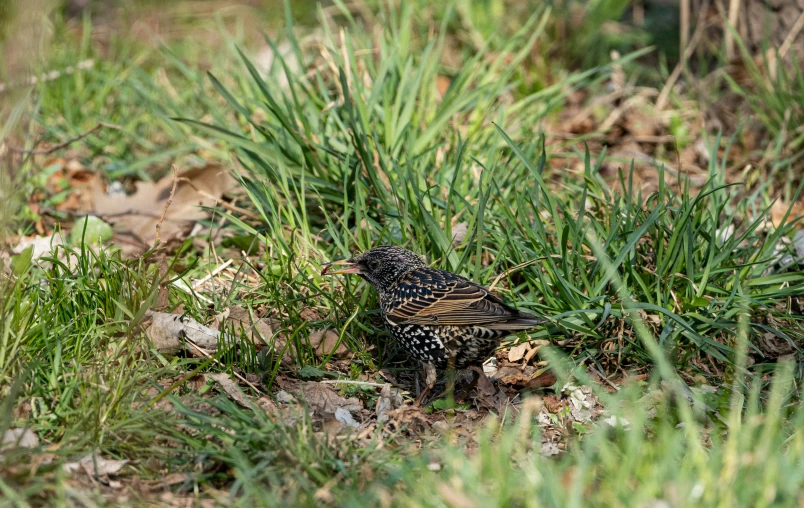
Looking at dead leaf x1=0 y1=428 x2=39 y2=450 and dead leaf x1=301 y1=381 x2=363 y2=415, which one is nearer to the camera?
dead leaf x1=0 y1=428 x2=39 y2=450

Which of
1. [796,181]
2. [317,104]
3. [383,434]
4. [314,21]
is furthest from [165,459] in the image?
[314,21]

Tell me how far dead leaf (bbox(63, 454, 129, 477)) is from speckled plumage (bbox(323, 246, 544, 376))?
1.54m

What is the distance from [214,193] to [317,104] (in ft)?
3.36

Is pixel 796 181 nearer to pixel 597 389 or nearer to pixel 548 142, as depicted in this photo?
pixel 548 142

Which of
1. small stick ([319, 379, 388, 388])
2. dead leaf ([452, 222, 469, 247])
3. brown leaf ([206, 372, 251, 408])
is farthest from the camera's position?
dead leaf ([452, 222, 469, 247])

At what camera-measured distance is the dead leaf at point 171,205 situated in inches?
237

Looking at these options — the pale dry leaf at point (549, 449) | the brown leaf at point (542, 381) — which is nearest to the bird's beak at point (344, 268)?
the brown leaf at point (542, 381)

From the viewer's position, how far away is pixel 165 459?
3551mm

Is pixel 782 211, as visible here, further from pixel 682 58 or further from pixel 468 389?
pixel 468 389

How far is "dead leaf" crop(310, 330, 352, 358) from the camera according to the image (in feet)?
15.3

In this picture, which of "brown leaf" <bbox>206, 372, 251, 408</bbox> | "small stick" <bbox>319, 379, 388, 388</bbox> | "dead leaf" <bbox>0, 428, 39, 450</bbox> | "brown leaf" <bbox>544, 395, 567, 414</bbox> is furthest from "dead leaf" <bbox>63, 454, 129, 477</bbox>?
"brown leaf" <bbox>544, 395, 567, 414</bbox>

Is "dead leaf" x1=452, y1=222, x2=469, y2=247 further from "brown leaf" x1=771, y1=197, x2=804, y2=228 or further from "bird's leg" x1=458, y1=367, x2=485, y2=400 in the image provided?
"brown leaf" x1=771, y1=197, x2=804, y2=228

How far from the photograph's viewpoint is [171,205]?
6203 mm

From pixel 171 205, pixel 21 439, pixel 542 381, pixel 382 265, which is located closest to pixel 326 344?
pixel 382 265
